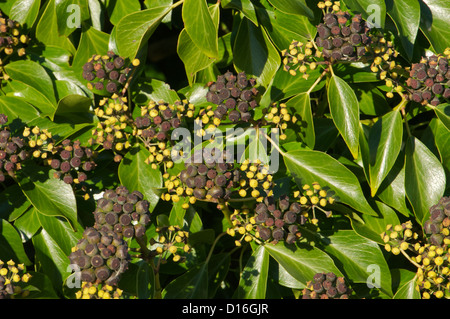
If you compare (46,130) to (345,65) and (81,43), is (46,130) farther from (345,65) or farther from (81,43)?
(345,65)

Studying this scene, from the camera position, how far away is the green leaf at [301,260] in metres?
2.43

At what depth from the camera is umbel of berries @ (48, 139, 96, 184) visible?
2.46 meters

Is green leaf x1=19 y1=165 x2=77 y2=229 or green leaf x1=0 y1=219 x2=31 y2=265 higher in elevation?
green leaf x1=19 y1=165 x2=77 y2=229

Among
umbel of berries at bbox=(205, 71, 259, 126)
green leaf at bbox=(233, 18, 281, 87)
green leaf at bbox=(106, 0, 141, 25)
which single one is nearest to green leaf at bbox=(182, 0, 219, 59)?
umbel of berries at bbox=(205, 71, 259, 126)

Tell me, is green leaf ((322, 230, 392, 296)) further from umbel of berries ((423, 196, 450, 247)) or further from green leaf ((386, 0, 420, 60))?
green leaf ((386, 0, 420, 60))

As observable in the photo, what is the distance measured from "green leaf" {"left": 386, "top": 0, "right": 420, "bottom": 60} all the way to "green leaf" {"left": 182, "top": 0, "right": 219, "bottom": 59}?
769 millimetres

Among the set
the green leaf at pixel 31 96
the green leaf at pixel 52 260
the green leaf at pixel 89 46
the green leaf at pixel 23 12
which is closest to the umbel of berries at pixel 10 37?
the green leaf at pixel 23 12

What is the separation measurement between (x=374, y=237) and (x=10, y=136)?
5.20ft

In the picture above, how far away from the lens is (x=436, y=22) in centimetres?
272

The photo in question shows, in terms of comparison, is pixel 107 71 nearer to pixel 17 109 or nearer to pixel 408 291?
pixel 17 109

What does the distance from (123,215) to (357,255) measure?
1022 mm

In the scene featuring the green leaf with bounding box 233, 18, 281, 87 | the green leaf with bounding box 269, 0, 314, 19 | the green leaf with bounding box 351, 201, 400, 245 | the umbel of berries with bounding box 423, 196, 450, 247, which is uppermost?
the green leaf with bounding box 269, 0, 314, 19

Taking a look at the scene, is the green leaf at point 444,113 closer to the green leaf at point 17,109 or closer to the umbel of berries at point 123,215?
the umbel of berries at point 123,215

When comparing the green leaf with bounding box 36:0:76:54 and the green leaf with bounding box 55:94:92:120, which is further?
the green leaf with bounding box 36:0:76:54
